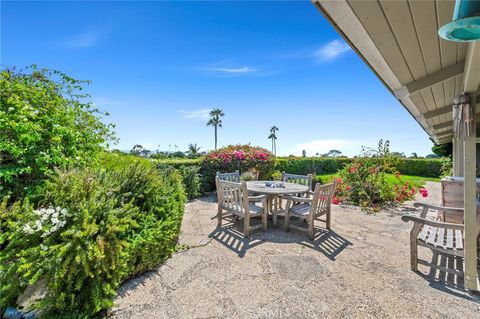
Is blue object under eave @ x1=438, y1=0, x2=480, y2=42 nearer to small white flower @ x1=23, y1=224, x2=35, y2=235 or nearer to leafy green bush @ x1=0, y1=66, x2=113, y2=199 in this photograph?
small white flower @ x1=23, y1=224, x2=35, y2=235

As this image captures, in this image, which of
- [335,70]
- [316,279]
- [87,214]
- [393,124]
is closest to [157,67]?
[335,70]

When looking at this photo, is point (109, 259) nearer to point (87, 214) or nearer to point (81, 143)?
point (87, 214)

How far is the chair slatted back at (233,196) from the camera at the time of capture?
11.9 ft

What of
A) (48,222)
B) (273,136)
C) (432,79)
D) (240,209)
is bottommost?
(240,209)

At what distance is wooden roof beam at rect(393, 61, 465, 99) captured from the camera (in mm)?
2414

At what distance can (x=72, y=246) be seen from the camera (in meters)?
1.81

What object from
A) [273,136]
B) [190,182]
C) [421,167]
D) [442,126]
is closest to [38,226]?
[190,182]

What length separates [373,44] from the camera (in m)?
1.75

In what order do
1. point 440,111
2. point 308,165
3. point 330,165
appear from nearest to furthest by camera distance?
1. point 440,111
2. point 308,165
3. point 330,165

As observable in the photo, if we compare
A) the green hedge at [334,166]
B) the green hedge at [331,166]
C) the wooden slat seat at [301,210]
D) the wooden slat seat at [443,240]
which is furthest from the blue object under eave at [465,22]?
the green hedge at [334,166]

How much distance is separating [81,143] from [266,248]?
3383 mm

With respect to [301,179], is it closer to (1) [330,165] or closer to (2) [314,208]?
(2) [314,208]

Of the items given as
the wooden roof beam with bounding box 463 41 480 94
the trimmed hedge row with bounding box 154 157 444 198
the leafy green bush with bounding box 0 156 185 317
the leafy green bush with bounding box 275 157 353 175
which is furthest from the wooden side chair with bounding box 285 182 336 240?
the trimmed hedge row with bounding box 154 157 444 198

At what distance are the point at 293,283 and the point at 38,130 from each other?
3.58m
